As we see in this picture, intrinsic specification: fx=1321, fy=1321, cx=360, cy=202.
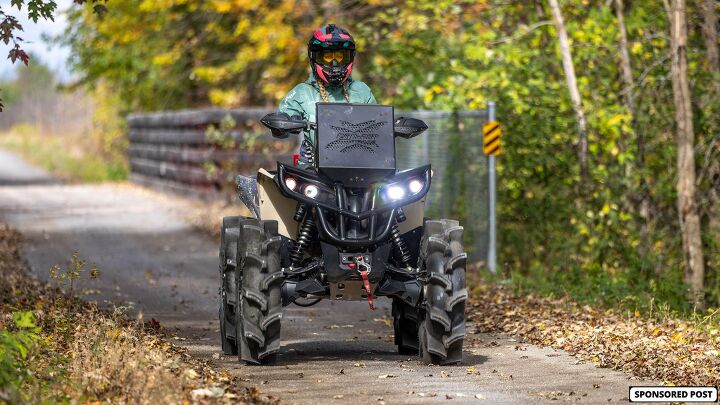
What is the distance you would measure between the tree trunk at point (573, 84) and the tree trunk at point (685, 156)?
4.55 ft

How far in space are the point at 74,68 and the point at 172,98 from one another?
2664mm

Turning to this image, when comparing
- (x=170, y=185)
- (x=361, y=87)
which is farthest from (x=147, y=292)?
(x=170, y=185)

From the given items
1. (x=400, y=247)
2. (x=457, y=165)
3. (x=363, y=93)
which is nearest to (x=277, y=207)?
(x=400, y=247)

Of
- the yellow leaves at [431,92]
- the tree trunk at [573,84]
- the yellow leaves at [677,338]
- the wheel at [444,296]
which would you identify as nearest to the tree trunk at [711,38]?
the tree trunk at [573,84]

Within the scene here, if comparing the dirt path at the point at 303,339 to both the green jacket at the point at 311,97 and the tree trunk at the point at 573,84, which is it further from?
the tree trunk at the point at 573,84

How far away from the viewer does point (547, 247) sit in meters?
17.8

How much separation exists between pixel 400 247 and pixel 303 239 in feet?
2.42

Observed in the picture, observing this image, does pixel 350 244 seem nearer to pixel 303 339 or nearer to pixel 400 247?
pixel 400 247

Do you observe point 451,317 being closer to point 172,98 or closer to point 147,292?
point 147,292

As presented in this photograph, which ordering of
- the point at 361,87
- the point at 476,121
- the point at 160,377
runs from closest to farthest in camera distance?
the point at 160,377 → the point at 361,87 → the point at 476,121

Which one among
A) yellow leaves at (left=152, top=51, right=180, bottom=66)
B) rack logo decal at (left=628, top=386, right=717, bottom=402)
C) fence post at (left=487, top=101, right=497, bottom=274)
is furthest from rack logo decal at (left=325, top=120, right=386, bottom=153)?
yellow leaves at (left=152, top=51, right=180, bottom=66)

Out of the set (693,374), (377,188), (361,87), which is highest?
(361,87)

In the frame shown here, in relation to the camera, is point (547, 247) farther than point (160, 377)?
Yes

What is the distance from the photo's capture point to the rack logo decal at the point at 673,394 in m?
8.29
